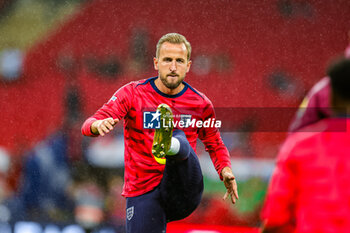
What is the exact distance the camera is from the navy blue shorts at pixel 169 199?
2.17m

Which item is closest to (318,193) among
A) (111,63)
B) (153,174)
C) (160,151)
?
(160,151)

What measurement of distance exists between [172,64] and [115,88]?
3770 mm

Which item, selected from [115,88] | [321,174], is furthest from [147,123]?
[115,88]

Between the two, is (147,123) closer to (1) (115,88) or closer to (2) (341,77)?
(2) (341,77)

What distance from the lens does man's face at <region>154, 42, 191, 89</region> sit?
2.39 m

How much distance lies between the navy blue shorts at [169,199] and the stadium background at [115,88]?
2953 mm

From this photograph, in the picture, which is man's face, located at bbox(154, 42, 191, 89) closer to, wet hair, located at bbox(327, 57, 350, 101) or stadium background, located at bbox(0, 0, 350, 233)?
wet hair, located at bbox(327, 57, 350, 101)

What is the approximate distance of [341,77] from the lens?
1.08m

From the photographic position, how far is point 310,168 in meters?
1.12

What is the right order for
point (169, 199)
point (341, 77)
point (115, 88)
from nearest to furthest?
point (341, 77), point (169, 199), point (115, 88)

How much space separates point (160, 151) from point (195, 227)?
11.0 ft

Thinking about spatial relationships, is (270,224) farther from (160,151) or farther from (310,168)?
(160,151)

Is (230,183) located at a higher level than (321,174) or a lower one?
lower

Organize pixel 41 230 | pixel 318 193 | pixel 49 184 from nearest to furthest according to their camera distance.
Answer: pixel 318 193 → pixel 41 230 → pixel 49 184
